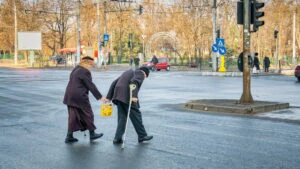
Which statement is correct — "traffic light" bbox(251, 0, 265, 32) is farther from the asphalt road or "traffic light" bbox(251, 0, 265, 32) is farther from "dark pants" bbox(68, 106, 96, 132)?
"dark pants" bbox(68, 106, 96, 132)

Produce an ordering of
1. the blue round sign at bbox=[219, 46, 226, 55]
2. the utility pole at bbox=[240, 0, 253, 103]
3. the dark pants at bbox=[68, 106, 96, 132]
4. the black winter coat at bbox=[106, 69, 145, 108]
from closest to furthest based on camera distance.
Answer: the black winter coat at bbox=[106, 69, 145, 108]
the dark pants at bbox=[68, 106, 96, 132]
the utility pole at bbox=[240, 0, 253, 103]
the blue round sign at bbox=[219, 46, 226, 55]

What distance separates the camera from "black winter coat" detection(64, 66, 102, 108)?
29.4 ft

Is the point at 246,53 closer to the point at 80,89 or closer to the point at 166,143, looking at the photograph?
the point at 166,143

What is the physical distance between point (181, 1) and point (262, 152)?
55.8 metres

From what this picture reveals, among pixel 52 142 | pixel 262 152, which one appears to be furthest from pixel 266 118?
pixel 52 142

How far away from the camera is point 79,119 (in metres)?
8.99

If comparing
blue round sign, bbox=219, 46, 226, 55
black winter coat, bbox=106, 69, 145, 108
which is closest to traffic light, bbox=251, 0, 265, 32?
black winter coat, bbox=106, 69, 145, 108

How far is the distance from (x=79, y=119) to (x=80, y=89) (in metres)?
0.55

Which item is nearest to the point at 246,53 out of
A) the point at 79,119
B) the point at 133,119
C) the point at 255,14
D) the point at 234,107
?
the point at 255,14

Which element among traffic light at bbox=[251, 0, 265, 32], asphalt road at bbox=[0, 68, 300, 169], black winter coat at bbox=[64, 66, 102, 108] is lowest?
asphalt road at bbox=[0, 68, 300, 169]

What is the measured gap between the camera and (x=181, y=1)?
62.4 metres

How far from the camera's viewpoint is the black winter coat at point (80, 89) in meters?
8.97

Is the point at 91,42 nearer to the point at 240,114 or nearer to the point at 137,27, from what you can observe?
the point at 137,27

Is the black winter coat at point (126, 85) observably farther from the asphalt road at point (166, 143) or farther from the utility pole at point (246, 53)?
the utility pole at point (246, 53)
